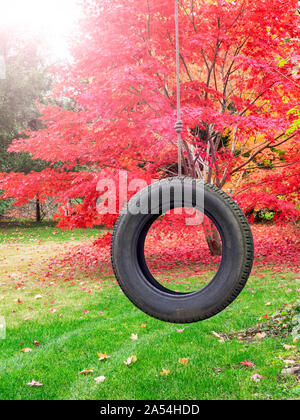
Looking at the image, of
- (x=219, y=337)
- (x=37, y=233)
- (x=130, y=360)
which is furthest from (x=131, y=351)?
(x=37, y=233)

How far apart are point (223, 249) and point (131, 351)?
6.01 feet

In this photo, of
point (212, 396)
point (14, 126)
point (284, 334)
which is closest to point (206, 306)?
point (212, 396)

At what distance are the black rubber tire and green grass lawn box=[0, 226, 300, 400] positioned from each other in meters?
1.03

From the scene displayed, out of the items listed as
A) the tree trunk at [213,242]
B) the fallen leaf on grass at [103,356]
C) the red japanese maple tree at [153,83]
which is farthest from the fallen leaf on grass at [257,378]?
the tree trunk at [213,242]

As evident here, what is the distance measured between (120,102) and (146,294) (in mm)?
4034

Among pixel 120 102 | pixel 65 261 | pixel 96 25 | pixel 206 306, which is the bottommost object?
pixel 65 261

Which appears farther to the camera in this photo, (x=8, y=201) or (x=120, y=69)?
(x=8, y=201)

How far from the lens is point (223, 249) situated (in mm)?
1886

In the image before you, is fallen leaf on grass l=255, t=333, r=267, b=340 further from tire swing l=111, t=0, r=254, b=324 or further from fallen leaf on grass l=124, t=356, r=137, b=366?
tire swing l=111, t=0, r=254, b=324

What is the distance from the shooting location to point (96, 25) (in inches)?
209

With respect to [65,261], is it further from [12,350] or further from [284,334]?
[284,334]

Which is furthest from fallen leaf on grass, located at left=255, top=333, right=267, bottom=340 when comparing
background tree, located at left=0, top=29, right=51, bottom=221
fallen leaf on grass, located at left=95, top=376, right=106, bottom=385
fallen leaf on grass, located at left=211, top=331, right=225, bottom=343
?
background tree, located at left=0, top=29, right=51, bottom=221

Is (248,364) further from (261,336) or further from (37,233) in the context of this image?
(37,233)

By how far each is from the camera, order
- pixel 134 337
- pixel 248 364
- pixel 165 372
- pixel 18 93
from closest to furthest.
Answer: pixel 165 372, pixel 248 364, pixel 134 337, pixel 18 93
